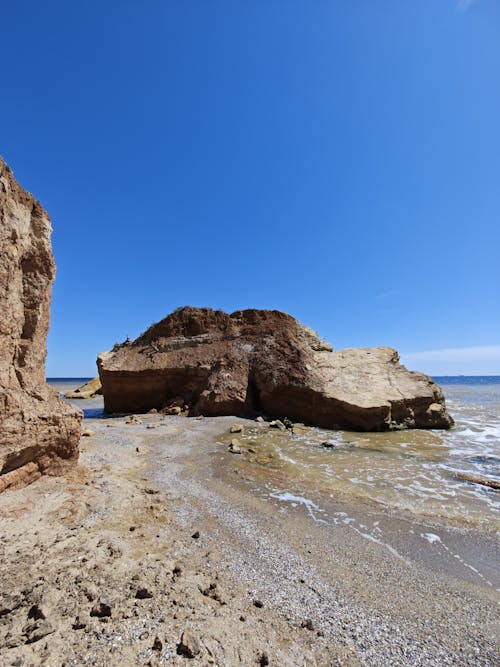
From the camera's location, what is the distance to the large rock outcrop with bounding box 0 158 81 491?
4.59m

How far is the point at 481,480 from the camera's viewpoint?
6941mm

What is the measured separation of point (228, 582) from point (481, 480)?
6503 mm

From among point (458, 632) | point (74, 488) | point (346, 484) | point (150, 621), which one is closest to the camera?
point (150, 621)

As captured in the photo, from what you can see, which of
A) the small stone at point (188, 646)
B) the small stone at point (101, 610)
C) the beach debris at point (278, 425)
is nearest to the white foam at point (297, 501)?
the small stone at point (188, 646)

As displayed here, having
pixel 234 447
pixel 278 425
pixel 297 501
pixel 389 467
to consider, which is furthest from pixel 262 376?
pixel 297 501

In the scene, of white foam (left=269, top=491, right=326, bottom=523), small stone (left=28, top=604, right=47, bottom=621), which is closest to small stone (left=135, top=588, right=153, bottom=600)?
small stone (left=28, top=604, right=47, bottom=621)

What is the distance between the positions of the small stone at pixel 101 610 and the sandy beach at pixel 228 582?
0.03 feet

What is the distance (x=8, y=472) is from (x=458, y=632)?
5452mm

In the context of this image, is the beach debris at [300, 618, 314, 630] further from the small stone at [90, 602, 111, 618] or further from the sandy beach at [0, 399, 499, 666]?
the small stone at [90, 602, 111, 618]

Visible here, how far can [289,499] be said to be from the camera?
5621mm

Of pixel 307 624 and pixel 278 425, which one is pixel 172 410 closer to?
pixel 278 425

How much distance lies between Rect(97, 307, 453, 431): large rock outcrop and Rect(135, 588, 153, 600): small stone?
1111 cm

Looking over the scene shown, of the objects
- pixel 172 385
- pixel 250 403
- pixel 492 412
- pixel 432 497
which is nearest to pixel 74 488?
pixel 432 497

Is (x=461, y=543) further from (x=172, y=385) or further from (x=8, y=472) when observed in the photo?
(x=172, y=385)
